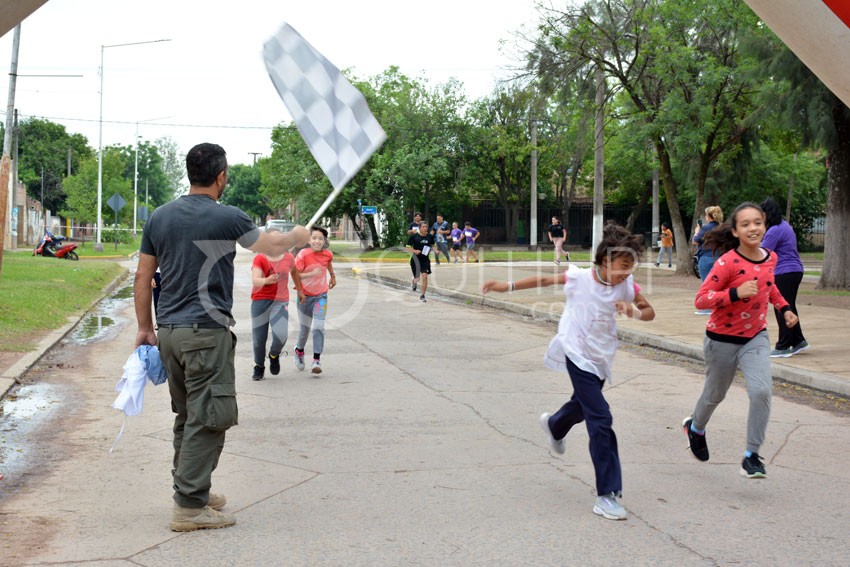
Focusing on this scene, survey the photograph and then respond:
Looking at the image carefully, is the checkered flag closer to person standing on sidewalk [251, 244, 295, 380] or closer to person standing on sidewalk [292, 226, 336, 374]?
person standing on sidewalk [251, 244, 295, 380]

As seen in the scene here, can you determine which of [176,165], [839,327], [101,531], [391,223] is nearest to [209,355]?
[101,531]

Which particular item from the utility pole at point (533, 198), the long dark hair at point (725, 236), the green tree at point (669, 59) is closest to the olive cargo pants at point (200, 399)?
the long dark hair at point (725, 236)

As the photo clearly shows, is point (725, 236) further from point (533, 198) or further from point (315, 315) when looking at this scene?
point (533, 198)

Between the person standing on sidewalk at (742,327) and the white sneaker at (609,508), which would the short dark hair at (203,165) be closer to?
the white sneaker at (609,508)

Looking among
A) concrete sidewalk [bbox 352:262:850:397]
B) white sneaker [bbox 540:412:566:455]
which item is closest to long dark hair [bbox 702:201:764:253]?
white sneaker [bbox 540:412:566:455]

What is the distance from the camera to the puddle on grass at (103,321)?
13852mm

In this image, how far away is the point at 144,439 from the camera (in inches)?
274

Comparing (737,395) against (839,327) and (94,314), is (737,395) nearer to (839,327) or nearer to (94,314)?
(839,327)

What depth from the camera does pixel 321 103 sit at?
4.81 m

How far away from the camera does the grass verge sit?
12.7 meters

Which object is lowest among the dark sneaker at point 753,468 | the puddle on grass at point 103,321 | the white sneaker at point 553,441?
the puddle on grass at point 103,321

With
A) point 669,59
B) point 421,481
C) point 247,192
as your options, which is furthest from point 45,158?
point 421,481

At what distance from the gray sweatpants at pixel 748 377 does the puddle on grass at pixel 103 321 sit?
9.68 m

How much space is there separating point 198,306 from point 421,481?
6.06ft
